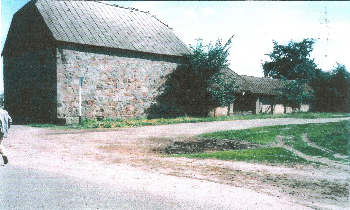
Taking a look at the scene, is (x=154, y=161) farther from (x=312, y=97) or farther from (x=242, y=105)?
(x=312, y=97)

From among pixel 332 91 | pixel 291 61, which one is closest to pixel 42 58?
pixel 332 91

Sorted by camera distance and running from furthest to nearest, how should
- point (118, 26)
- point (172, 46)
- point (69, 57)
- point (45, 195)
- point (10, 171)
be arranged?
1. point (172, 46)
2. point (118, 26)
3. point (69, 57)
4. point (10, 171)
5. point (45, 195)

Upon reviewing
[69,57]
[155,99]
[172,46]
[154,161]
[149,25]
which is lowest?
[154,161]

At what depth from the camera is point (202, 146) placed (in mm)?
10500

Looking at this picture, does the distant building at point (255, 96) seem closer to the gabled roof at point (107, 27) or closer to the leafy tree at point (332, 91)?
the leafy tree at point (332, 91)

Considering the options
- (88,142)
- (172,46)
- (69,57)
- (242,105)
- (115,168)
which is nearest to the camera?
(115,168)

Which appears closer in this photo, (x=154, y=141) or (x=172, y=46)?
(x=154, y=141)

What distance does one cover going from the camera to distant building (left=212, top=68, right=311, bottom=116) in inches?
1292

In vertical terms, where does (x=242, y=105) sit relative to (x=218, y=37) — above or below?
below

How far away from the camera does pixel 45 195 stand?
4551 mm

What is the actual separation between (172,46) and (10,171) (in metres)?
19.1

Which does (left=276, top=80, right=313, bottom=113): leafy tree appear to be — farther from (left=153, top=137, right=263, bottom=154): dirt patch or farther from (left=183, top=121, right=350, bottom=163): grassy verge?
(left=153, top=137, right=263, bottom=154): dirt patch

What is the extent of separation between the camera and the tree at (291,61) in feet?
185

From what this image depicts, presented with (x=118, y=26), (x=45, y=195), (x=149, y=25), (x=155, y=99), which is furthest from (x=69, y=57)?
(x=45, y=195)
